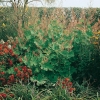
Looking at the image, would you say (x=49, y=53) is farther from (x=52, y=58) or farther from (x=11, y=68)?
(x=11, y=68)

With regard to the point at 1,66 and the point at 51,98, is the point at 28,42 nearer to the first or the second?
the point at 1,66

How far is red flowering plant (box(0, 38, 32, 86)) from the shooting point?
20.4 feet

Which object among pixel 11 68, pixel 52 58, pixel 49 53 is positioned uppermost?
pixel 49 53

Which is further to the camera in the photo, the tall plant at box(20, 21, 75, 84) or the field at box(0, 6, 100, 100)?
the tall plant at box(20, 21, 75, 84)

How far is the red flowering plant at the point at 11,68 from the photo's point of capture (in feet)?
20.4

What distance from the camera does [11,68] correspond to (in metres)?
6.47

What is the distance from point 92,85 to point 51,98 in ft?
5.96

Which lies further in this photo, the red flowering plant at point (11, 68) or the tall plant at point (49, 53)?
the tall plant at point (49, 53)

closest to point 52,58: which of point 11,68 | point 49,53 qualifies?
point 49,53

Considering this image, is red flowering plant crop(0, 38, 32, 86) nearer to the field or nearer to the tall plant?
the field

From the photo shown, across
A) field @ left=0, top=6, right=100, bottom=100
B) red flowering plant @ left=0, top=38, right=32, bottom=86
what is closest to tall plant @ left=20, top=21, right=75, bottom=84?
field @ left=0, top=6, right=100, bottom=100

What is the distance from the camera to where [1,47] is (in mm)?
6691

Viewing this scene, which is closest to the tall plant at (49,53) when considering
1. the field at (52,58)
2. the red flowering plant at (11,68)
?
the field at (52,58)

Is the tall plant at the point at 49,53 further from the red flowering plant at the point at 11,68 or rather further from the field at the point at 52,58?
the red flowering plant at the point at 11,68
